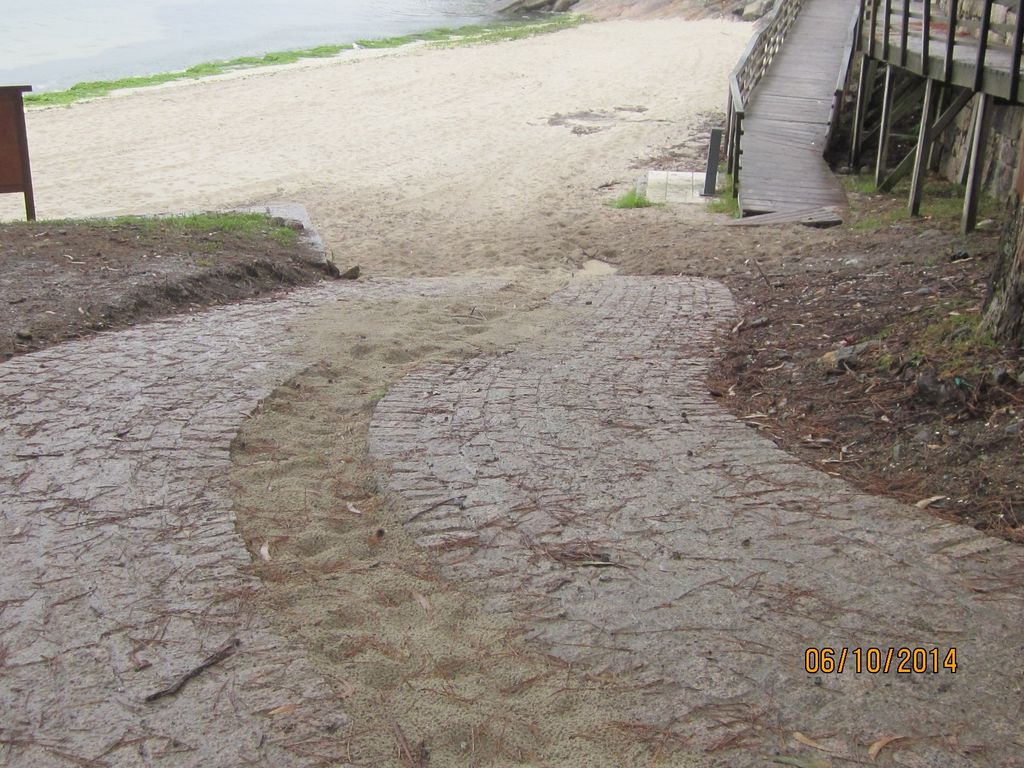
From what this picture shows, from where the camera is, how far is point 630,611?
330 cm

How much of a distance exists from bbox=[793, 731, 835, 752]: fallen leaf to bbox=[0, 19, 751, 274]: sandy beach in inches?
323

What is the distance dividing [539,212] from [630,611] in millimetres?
10537

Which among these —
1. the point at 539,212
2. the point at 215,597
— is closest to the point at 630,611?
the point at 215,597

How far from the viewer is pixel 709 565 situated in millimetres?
3582

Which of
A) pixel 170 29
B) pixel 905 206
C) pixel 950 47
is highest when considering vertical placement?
pixel 170 29

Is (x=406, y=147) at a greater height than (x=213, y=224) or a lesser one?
greater

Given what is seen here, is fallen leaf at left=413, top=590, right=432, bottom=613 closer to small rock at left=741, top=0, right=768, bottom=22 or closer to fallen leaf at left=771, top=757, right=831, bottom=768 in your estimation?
fallen leaf at left=771, top=757, right=831, bottom=768

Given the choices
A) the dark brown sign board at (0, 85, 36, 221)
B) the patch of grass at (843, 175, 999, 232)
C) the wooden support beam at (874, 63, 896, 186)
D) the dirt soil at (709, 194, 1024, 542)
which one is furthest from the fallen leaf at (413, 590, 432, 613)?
the wooden support beam at (874, 63, 896, 186)

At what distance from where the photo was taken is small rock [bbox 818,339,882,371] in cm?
543

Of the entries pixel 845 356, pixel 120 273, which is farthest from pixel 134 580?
pixel 120 273

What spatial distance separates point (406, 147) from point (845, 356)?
14.2 meters

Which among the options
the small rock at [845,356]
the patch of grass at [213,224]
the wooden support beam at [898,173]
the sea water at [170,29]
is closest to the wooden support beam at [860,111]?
the wooden support beam at [898,173]

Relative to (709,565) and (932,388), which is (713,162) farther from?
(709,565)

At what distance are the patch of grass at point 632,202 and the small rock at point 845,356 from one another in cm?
757
